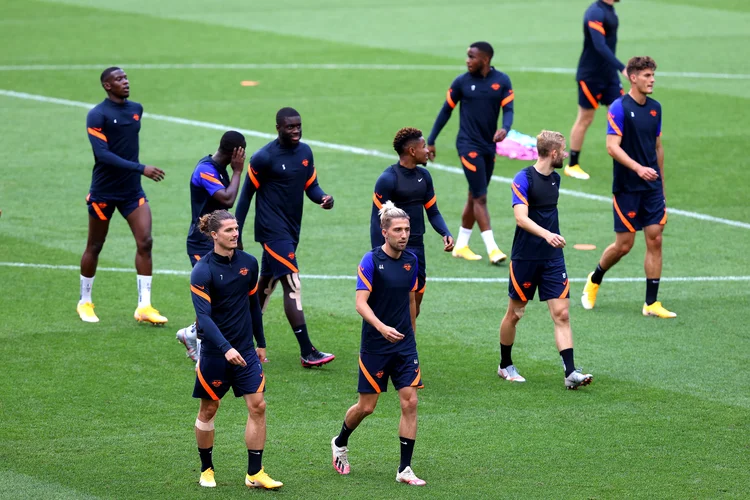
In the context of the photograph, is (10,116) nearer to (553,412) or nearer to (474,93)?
(474,93)

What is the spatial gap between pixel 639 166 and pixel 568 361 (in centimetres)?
278

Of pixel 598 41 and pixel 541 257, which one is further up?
pixel 598 41

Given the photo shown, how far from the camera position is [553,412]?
10391 millimetres

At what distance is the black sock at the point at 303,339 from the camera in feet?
38.0

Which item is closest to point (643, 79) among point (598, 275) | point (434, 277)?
point (598, 275)

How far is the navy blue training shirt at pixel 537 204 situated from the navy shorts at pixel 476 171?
4333 mm

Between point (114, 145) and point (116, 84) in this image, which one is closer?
point (116, 84)

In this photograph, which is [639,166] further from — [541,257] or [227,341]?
[227,341]

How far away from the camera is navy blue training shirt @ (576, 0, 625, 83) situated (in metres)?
19.2

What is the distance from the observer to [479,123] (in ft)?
50.9

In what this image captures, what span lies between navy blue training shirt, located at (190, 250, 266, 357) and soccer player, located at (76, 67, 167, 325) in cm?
420

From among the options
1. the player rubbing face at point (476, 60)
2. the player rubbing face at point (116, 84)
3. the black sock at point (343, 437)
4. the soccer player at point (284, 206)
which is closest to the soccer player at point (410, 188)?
the soccer player at point (284, 206)

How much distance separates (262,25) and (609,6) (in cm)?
1792

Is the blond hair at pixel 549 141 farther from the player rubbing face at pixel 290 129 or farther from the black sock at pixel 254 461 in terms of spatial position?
the black sock at pixel 254 461
